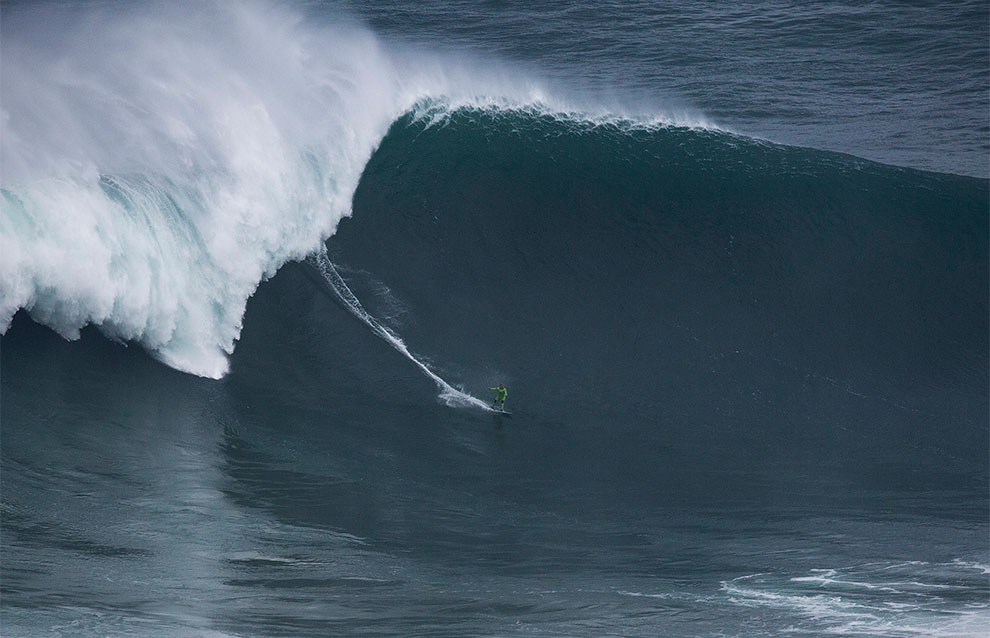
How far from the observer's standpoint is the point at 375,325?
14.1 m

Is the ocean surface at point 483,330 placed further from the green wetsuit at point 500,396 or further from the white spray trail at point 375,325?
the green wetsuit at point 500,396

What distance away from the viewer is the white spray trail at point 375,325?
13.0 m

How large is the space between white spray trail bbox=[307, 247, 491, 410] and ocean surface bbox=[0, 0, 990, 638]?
5 cm

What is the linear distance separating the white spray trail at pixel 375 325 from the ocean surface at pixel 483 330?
0.05m

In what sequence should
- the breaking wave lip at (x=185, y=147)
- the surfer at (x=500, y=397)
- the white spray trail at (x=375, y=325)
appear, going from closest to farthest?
the breaking wave lip at (x=185, y=147) → the surfer at (x=500, y=397) → the white spray trail at (x=375, y=325)

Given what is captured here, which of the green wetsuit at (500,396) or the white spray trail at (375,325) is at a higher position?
the white spray trail at (375,325)

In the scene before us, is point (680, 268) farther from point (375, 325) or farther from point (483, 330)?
point (375, 325)

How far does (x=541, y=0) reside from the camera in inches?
929

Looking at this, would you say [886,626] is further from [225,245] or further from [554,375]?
[225,245]

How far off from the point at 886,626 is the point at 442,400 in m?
5.80

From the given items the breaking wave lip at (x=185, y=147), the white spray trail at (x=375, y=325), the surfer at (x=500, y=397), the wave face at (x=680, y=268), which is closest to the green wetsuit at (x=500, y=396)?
the surfer at (x=500, y=397)

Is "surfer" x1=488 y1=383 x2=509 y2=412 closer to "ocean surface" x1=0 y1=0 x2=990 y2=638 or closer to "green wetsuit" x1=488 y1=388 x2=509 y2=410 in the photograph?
"green wetsuit" x1=488 y1=388 x2=509 y2=410

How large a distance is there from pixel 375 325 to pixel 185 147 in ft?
11.3

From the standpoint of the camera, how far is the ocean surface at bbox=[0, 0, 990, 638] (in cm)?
Answer: 945
